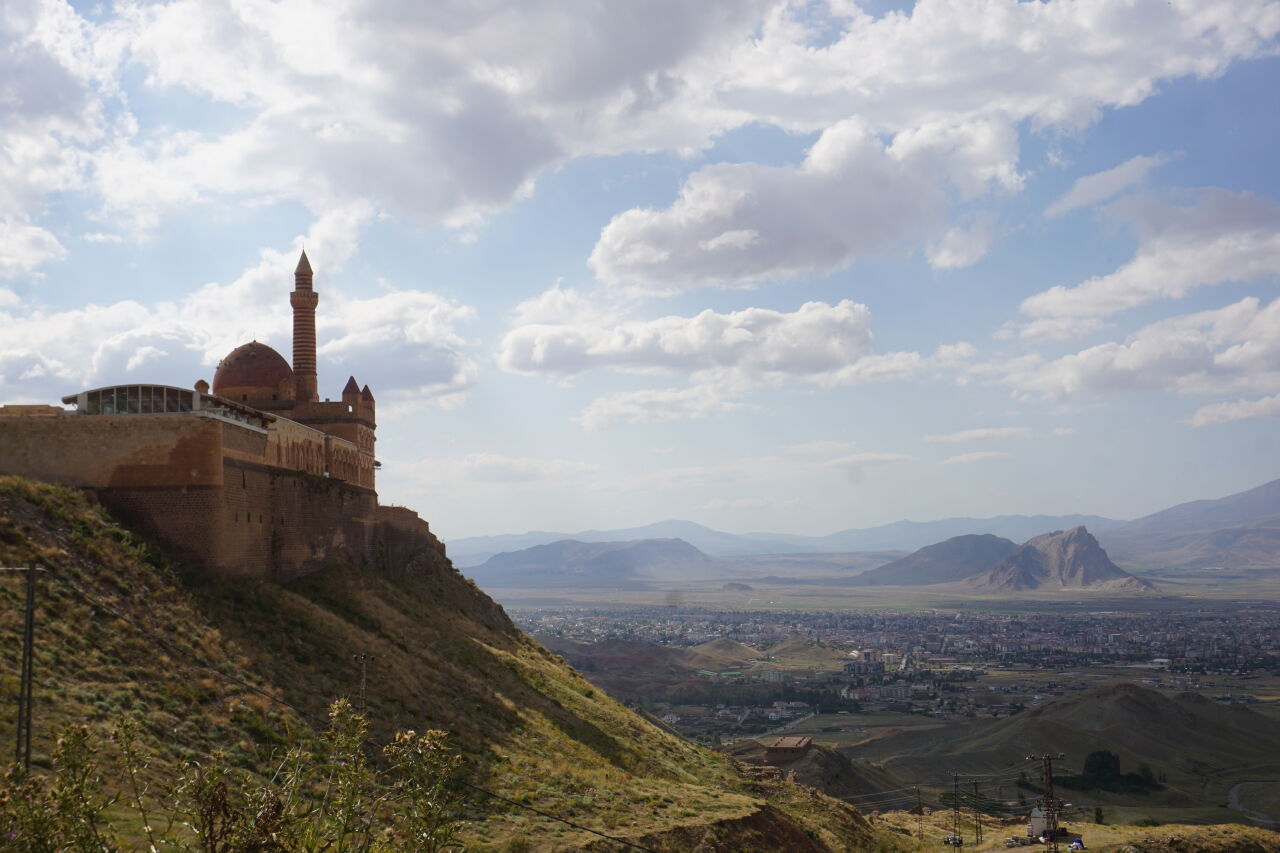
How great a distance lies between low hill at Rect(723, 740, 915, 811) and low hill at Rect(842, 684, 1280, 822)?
8.22 meters

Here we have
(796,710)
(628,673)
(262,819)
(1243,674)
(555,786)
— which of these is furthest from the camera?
(1243,674)

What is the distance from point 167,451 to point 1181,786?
72.8m

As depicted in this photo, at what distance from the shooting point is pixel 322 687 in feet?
85.9

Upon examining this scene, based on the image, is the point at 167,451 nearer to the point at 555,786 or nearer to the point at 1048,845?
the point at 555,786

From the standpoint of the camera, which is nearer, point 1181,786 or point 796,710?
point 1181,786

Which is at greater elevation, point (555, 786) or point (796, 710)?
point (555, 786)

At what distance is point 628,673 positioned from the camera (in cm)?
13388

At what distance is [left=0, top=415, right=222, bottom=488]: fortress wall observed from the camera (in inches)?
1088

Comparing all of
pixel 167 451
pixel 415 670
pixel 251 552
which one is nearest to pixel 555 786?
pixel 415 670

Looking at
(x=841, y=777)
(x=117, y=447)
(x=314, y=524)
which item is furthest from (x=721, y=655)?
(x=117, y=447)

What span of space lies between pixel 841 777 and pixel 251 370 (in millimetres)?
39910

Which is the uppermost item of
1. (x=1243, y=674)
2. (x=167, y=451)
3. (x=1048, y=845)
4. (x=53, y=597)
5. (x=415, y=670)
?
(x=167, y=451)

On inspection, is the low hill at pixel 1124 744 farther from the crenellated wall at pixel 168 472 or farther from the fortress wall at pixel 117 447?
the fortress wall at pixel 117 447

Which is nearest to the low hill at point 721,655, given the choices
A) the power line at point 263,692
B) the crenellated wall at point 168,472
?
the crenellated wall at point 168,472
